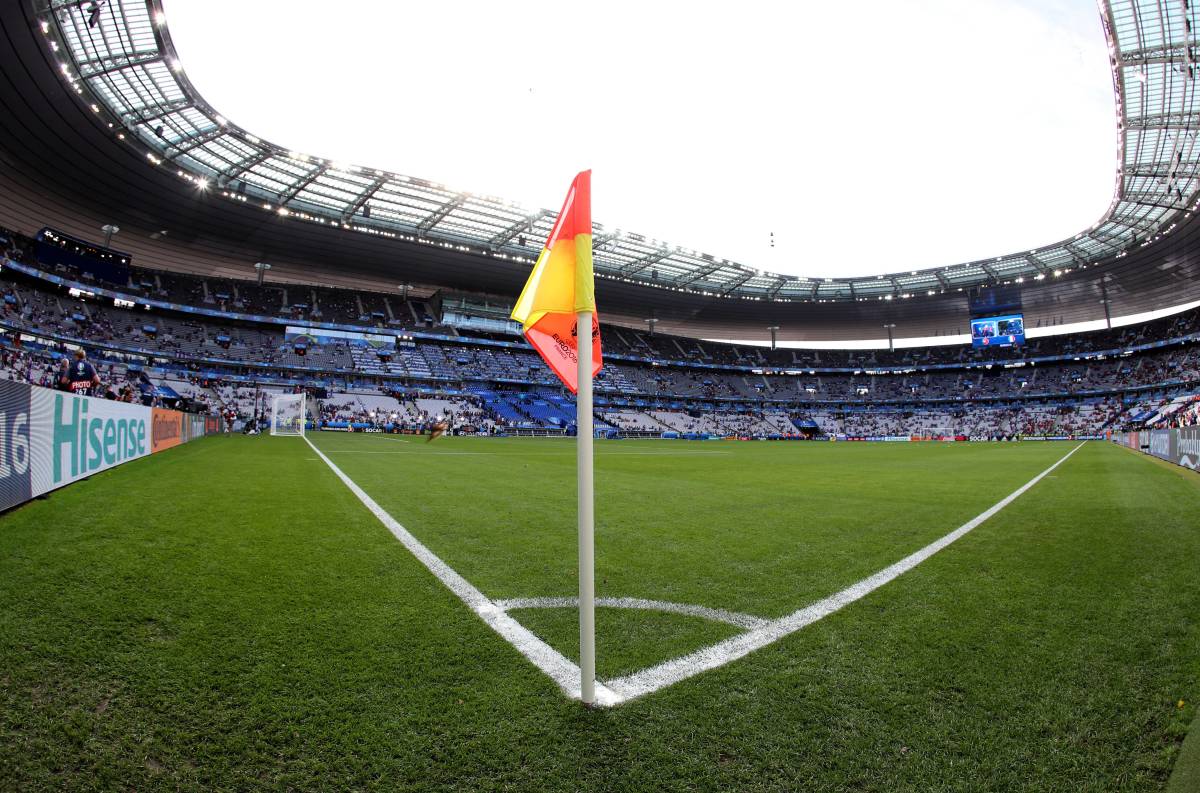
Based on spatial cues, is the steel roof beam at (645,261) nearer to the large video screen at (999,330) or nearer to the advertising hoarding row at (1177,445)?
the large video screen at (999,330)

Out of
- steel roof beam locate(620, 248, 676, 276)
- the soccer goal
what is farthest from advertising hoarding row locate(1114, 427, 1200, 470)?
the soccer goal

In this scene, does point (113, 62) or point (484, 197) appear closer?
point (113, 62)

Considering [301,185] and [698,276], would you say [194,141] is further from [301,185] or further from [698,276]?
[698,276]

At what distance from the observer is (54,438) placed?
7.47 metres

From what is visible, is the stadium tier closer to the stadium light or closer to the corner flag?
the stadium light

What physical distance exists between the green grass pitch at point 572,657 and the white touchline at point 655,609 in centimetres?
7

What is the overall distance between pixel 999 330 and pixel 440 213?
61248 millimetres

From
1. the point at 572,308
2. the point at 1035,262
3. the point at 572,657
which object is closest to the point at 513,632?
the point at 572,657

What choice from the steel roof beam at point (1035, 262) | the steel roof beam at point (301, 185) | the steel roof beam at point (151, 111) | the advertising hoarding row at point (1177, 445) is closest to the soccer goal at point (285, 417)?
the steel roof beam at point (301, 185)

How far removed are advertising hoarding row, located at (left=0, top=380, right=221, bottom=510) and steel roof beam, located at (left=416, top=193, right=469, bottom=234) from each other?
3027 cm

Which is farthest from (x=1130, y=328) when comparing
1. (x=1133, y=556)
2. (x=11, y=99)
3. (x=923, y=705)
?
(x=11, y=99)

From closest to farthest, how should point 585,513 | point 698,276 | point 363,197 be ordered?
1. point 585,513
2. point 363,197
3. point 698,276

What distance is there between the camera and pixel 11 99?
1051 inches

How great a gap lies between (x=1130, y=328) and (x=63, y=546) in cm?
8819
